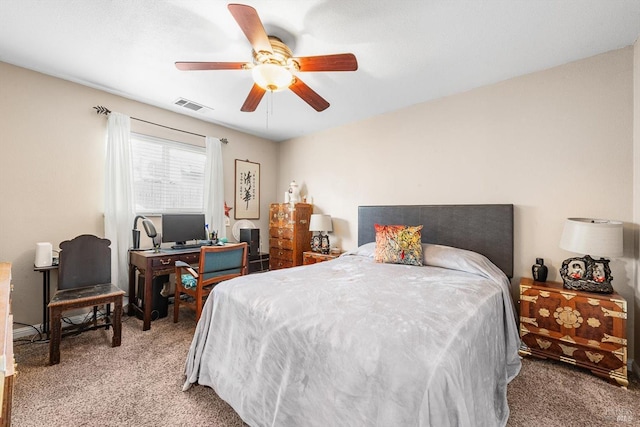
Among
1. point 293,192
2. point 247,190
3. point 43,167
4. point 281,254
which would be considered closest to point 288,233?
point 281,254

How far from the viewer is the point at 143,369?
2.05 m

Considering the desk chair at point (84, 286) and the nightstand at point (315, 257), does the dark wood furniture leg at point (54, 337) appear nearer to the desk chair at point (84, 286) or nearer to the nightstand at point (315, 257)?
the desk chair at point (84, 286)

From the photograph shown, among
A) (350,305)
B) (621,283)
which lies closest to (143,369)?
(350,305)

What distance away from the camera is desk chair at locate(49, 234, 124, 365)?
2.13 meters

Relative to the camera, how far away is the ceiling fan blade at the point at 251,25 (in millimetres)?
1413

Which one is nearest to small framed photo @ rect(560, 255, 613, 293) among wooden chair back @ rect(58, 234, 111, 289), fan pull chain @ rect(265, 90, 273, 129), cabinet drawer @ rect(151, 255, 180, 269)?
fan pull chain @ rect(265, 90, 273, 129)

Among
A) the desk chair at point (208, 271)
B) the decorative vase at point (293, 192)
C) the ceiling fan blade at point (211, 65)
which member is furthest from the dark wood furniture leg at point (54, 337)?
the decorative vase at point (293, 192)

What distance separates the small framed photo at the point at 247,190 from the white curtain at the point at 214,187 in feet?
1.15

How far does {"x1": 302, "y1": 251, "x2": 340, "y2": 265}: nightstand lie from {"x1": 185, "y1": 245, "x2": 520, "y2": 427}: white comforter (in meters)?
1.57

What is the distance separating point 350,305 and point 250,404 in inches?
29.7

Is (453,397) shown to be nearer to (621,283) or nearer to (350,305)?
(350,305)

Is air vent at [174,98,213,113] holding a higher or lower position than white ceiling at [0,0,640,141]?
lower

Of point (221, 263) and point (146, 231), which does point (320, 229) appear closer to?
point (221, 263)

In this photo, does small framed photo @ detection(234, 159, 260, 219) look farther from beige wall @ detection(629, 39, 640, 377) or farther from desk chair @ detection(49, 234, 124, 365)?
beige wall @ detection(629, 39, 640, 377)
